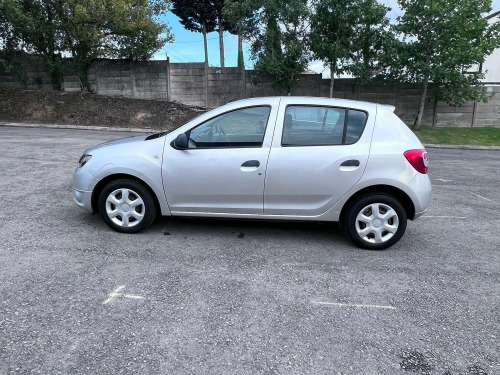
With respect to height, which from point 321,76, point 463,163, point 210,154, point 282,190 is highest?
point 321,76

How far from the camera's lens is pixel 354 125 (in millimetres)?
4297

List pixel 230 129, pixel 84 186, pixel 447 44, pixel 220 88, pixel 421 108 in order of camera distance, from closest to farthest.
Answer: pixel 230 129, pixel 84 186, pixel 447 44, pixel 421 108, pixel 220 88

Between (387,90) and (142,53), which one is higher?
(142,53)

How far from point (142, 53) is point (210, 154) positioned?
16.0 metres

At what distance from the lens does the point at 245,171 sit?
426cm

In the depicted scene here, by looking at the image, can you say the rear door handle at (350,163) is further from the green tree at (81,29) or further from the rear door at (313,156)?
the green tree at (81,29)

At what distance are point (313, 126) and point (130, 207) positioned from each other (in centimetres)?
228

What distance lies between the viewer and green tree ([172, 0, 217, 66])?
83.4 feet

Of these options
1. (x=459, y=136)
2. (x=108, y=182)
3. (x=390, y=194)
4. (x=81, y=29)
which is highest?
(x=81, y=29)

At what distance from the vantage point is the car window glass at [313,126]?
428 centimetres

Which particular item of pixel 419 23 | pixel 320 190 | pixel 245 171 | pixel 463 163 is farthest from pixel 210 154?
pixel 419 23

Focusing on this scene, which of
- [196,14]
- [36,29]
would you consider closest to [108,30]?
[36,29]

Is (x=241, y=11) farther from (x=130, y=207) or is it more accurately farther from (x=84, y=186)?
(x=130, y=207)

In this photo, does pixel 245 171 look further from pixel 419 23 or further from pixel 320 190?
pixel 419 23
